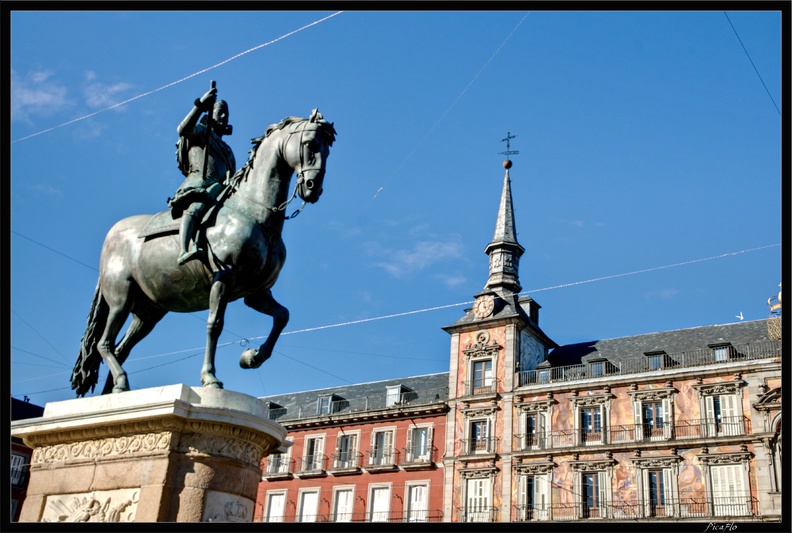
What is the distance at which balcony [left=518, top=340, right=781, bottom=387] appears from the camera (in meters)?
40.0

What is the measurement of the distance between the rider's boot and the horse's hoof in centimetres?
100

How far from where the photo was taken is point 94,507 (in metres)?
7.10

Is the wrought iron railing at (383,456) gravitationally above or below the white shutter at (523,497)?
above

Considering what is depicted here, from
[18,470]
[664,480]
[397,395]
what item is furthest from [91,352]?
[18,470]

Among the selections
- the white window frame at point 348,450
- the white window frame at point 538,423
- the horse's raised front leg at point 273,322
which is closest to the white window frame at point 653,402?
the white window frame at point 538,423

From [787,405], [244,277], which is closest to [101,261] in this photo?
[244,277]

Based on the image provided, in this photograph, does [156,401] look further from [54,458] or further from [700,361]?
[700,361]

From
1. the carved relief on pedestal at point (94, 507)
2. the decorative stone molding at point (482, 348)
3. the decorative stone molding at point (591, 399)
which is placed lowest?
the carved relief on pedestal at point (94, 507)

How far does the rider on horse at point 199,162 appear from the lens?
7836 mm

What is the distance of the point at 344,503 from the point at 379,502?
2.18 metres

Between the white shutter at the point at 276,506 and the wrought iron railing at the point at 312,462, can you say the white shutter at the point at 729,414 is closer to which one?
the wrought iron railing at the point at 312,462

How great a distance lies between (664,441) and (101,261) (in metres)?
35.5

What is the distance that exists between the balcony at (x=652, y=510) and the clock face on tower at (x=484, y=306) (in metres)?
10.5

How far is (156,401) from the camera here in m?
7.10
